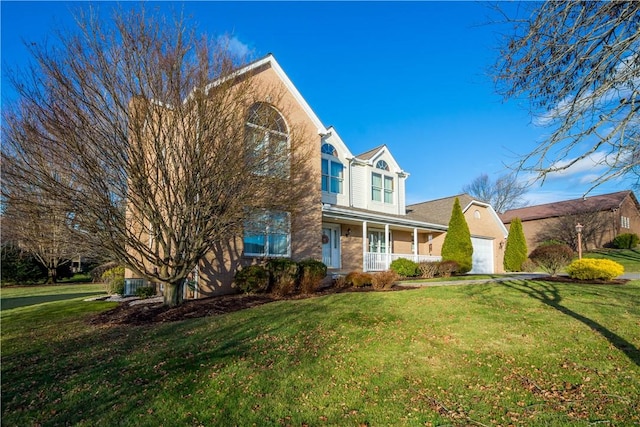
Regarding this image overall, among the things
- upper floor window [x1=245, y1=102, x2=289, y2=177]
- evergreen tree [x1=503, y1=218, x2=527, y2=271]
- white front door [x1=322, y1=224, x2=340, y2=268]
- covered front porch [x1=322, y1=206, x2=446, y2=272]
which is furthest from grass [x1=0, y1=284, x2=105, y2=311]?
evergreen tree [x1=503, y1=218, x2=527, y2=271]

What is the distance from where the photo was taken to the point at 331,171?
18891 mm

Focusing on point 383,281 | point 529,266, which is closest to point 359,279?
point 383,281

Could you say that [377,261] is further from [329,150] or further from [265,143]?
[265,143]

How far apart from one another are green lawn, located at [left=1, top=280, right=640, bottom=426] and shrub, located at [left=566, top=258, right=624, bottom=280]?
15.9ft

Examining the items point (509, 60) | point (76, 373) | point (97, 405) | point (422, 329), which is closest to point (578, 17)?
point (509, 60)

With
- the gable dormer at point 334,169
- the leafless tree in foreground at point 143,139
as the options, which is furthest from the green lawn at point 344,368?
the gable dormer at point 334,169

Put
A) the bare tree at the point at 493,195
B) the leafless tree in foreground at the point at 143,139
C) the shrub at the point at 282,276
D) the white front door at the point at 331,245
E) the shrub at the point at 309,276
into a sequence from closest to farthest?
the leafless tree in foreground at the point at 143,139, the shrub at the point at 282,276, the shrub at the point at 309,276, the white front door at the point at 331,245, the bare tree at the point at 493,195

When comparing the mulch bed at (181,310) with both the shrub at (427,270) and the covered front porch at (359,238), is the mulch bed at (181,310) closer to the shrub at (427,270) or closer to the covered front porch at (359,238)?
the covered front porch at (359,238)

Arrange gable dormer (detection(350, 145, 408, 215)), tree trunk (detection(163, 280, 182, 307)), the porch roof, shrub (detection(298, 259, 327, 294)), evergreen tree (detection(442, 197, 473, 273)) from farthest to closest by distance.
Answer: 1. evergreen tree (detection(442, 197, 473, 273))
2. gable dormer (detection(350, 145, 408, 215))
3. the porch roof
4. shrub (detection(298, 259, 327, 294))
5. tree trunk (detection(163, 280, 182, 307))

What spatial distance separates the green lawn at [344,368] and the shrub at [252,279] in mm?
3432

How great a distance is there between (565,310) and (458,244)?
13.0 m

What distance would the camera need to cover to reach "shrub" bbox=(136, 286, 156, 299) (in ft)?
44.3

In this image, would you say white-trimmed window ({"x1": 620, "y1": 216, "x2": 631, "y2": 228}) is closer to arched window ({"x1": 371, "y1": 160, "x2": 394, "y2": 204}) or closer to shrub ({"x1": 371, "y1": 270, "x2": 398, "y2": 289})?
arched window ({"x1": 371, "y1": 160, "x2": 394, "y2": 204})

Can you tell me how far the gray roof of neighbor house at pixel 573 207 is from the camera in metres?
33.5
